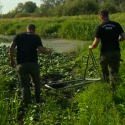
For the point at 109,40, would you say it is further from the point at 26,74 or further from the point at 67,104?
the point at 26,74

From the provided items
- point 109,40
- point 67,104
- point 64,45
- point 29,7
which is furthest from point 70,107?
point 29,7

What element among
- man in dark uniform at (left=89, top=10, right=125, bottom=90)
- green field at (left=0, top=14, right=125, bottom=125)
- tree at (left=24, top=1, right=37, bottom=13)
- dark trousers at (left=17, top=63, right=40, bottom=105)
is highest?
tree at (left=24, top=1, right=37, bottom=13)

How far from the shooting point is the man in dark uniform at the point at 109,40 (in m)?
7.33

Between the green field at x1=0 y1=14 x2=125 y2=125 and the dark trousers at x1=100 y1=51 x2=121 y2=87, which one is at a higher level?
the dark trousers at x1=100 y1=51 x2=121 y2=87

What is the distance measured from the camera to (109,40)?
746cm

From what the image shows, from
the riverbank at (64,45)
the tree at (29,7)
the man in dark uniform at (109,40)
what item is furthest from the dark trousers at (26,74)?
the tree at (29,7)

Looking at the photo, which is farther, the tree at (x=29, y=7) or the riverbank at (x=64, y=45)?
the tree at (x=29, y=7)

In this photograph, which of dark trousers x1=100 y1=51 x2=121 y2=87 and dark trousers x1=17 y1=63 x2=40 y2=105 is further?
dark trousers x1=100 y1=51 x2=121 y2=87

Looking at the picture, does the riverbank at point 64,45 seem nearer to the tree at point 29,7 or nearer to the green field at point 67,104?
the green field at point 67,104

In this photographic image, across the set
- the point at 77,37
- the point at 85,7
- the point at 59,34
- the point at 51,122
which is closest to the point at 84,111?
the point at 51,122

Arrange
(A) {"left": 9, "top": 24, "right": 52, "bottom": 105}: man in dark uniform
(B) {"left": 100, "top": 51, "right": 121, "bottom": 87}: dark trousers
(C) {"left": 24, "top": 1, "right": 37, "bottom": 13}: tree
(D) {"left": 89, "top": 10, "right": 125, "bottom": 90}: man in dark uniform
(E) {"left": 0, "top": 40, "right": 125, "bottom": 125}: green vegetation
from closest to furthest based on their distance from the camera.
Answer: (E) {"left": 0, "top": 40, "right": 125, "bottom": 125}: green vegetation, (A) {"left": 9, "top": 24, "right": 52, "bottom": 105}: man in dark uniform, (D) {"left": 89, "top": 10, "right": 125, "bottom": 90}: man in dark uniform, (B) {"left": 100, "top": 51, "right": 121, "bottom": 87}: dark trousers, (C) {"left": 24, "top": 1, "right": 37, "bottom": 13}: tree

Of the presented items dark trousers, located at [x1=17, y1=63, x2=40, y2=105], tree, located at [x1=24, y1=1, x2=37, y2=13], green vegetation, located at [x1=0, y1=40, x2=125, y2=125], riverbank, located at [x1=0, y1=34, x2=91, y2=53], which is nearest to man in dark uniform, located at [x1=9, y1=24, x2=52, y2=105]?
dark trousers, located at [x1=17, y1=63, x2=40, y2=105]

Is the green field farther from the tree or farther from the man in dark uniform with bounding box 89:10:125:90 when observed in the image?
the tree

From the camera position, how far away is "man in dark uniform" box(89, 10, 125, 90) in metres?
7.33
